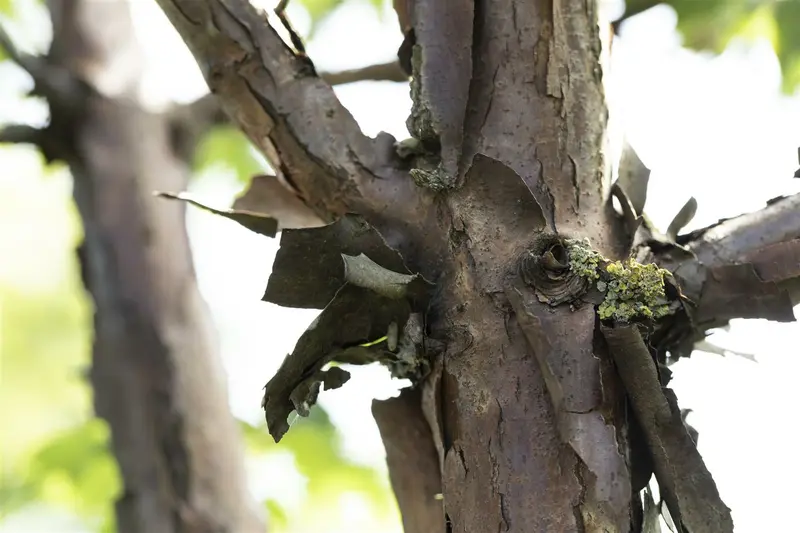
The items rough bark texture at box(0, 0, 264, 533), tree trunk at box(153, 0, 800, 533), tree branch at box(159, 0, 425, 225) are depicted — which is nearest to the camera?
tree trunk at box(153, 0, 800, 533)

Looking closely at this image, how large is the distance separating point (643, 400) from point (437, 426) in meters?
0.14

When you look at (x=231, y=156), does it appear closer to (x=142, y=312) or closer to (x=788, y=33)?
(x=142, y=312)

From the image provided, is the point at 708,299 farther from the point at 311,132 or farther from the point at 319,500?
the point at 319,500

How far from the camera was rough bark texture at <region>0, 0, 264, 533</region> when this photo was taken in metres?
1.08

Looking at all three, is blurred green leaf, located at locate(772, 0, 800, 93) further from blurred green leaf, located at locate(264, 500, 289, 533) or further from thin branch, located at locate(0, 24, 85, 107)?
blurred green leaf, located at locate(264, 500, 289, 533)

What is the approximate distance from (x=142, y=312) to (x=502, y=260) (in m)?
0.81

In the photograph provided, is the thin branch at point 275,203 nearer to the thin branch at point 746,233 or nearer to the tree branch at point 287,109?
the tree branch at point 287,109

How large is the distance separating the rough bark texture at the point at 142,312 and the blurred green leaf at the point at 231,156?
0.37 meters

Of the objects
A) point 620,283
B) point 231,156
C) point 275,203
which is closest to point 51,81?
point 231,156

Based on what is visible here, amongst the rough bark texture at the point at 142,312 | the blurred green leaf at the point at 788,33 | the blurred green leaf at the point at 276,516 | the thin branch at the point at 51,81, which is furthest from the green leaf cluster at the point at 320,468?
the blurred green leaf at the point at 788,33

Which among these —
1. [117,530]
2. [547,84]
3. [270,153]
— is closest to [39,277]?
[117,530]

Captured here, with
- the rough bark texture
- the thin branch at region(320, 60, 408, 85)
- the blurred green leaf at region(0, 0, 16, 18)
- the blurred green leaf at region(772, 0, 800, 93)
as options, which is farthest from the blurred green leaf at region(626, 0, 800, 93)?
the blurred green leaf at region(0, 0, 16, 18)

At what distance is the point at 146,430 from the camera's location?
3.59ft

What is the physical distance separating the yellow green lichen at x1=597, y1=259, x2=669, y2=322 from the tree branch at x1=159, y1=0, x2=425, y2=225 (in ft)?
0.57
